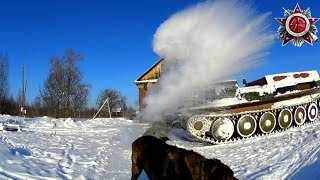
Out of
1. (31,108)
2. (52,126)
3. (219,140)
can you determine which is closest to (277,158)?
(219,140)

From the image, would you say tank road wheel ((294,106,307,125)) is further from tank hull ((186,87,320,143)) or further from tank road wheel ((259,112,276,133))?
tank road wheel ((259,112,276,133))

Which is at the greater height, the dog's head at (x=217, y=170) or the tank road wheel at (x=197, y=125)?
the tank road wheel at (x=197, y=125)

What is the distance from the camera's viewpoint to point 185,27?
1028 cm

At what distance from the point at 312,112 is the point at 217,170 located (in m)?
11.6

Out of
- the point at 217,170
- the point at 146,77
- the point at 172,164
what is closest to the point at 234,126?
the point at 172,164

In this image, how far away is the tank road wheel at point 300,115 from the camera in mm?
15320

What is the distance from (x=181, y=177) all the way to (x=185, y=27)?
4.94 m

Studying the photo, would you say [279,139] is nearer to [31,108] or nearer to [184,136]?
[184,136]

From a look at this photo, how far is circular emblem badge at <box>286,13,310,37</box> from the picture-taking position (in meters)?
15.1

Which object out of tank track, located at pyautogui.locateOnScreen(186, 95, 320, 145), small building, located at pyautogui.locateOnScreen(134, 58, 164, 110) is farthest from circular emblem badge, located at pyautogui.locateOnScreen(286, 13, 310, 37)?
small building, located at pyautogui.locateOnScreen(134, 58, 164, 110)

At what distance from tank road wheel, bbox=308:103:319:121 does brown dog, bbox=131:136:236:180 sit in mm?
10051

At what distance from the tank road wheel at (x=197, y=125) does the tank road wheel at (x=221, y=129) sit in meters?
0.28

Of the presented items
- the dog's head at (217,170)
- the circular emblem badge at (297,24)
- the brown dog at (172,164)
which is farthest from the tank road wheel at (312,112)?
the dog's head at (217,170)

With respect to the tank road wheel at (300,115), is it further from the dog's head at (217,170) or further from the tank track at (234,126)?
the dog's head at (217,170)
